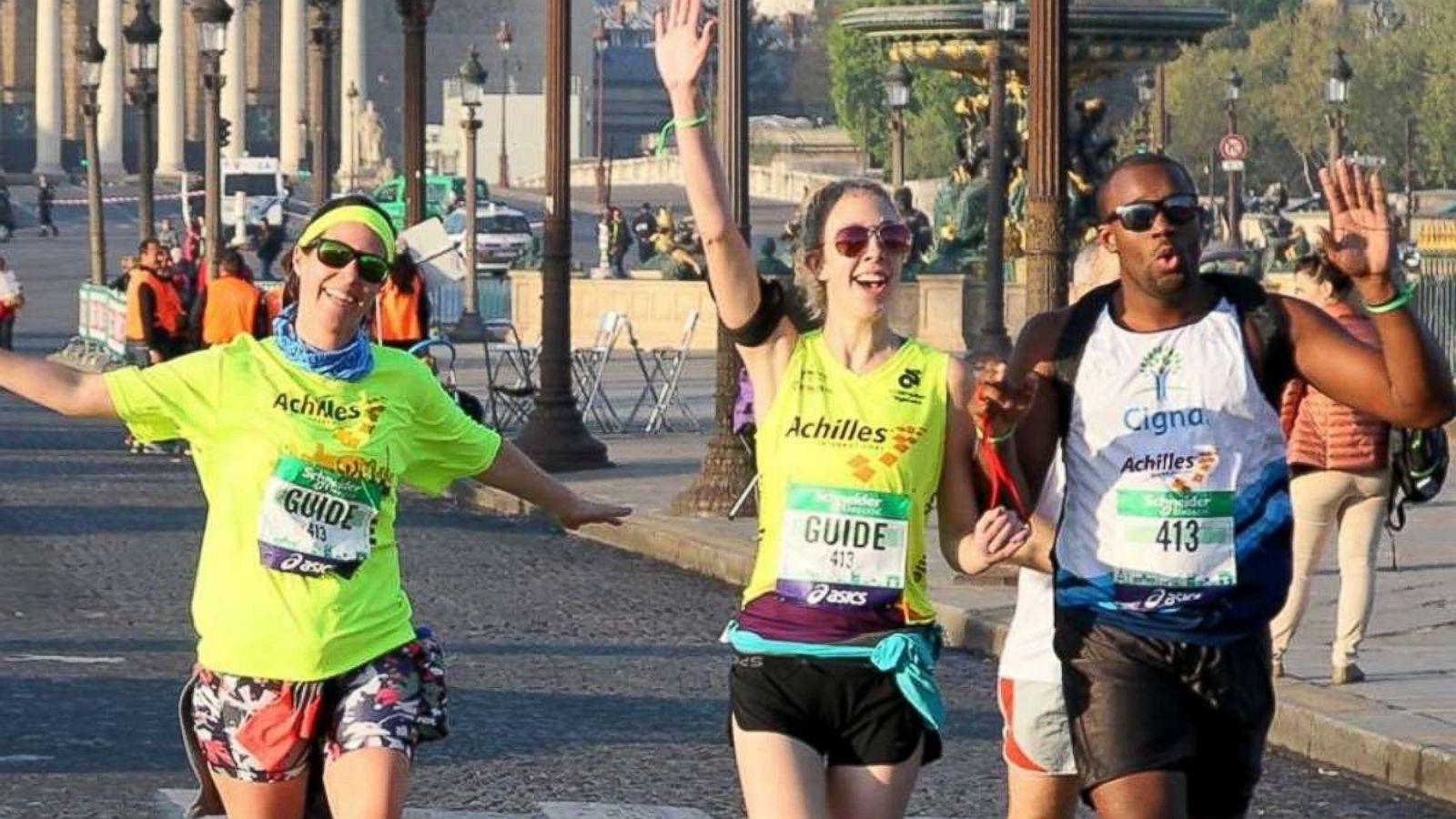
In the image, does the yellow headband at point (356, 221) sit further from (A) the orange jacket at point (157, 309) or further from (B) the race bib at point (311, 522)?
(A) the orange jacket at point (157, 309)

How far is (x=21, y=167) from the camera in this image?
13525 cm

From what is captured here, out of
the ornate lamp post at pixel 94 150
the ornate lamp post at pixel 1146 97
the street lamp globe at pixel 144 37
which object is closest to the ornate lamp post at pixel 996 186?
the street lamp globe at pixel 144 37

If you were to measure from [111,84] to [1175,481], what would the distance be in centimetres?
12936

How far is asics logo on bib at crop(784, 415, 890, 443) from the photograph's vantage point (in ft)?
21.2

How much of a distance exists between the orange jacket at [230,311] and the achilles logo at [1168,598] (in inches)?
682

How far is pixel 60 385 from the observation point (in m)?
6.74

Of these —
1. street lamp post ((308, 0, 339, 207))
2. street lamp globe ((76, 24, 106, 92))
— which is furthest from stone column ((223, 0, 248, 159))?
street lamp post ((308, 0, 339, 207))

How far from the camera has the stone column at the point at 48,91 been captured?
13112cm

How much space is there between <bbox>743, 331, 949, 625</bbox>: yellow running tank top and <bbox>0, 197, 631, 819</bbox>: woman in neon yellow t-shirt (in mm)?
707

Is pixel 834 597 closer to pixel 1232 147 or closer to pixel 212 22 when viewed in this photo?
pixel 212 22

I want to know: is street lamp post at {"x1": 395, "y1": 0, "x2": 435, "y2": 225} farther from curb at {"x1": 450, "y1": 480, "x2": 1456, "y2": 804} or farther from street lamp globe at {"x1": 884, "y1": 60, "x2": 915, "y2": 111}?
street lamp globe at {"x1": 884, "y1": 60, "x2": 915, "y2": 111}

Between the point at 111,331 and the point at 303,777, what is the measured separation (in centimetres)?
3353

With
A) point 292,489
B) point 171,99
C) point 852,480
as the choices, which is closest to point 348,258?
point 292,489

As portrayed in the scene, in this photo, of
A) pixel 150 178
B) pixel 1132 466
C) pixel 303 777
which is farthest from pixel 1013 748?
pixel 150 178
